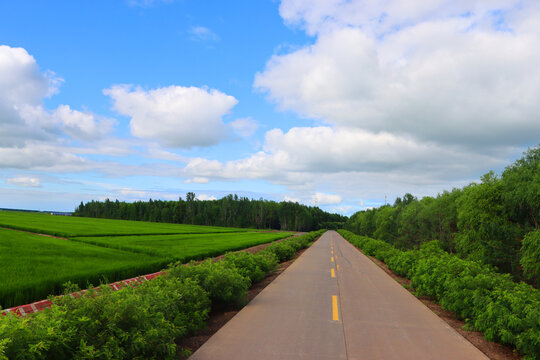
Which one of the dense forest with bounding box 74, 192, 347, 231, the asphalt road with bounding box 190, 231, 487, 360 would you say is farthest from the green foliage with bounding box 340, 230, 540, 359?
the dense forest with bounding box 74, 192, 347, 231

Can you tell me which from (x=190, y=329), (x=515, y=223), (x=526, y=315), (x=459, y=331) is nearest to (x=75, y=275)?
(x=190, y=329)

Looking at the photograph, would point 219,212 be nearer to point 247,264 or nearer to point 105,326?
point 247,264

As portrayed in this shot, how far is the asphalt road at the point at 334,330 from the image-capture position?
5340 millimetres

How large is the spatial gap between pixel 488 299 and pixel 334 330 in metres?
3.64

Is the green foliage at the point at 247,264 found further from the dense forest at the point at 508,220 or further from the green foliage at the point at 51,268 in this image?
the dense forest at the point at 508,220

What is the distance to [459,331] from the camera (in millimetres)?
7145

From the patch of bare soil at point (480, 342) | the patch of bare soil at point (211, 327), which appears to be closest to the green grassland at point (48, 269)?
the patch of bare soil at point (211, 327)

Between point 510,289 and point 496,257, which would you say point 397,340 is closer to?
point 510,289

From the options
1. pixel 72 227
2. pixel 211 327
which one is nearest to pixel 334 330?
pixel 211 327

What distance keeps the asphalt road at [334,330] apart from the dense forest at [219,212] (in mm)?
114230

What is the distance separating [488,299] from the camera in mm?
6895

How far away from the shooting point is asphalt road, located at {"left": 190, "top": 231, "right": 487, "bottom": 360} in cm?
534

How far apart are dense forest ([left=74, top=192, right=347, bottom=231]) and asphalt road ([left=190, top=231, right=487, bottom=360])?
114 meters

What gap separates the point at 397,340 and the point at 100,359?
17.5 ft
